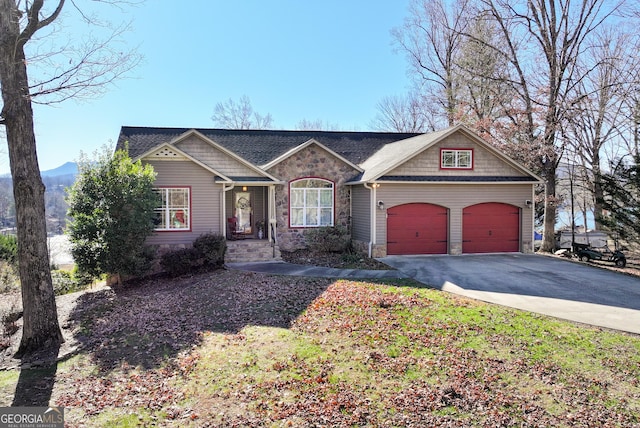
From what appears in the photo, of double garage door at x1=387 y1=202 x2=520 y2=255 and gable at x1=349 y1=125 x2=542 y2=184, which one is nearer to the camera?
gable at x1=349 y1=125 x2=542 y2=184

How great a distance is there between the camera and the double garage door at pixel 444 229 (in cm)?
1700

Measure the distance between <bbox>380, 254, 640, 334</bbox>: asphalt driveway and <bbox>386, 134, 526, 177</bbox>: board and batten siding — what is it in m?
3.41

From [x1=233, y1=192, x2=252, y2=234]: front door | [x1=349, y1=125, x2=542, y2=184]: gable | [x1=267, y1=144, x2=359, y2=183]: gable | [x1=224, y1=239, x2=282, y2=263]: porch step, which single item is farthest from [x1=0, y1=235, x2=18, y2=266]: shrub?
[x1=349, y1=125, x2=542, y2=184]: gable

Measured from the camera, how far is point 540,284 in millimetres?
12219

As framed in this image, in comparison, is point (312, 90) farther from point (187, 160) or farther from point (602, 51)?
point (187, 160)

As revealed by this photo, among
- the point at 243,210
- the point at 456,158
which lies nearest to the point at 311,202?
the point at 243,210

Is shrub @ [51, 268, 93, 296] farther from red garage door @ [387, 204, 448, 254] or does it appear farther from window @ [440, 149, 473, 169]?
window @ [440, 149, 473, 169]

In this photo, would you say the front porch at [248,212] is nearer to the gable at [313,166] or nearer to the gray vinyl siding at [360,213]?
the gable at [313,166]

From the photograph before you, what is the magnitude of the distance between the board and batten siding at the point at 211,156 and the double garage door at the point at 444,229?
6272 millimetres

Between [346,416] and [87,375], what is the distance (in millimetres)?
4287

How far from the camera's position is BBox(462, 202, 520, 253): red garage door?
17.5m

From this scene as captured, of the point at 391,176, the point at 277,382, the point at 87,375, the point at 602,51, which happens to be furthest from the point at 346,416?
the point at 602,51

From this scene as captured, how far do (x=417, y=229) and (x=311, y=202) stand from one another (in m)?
4.52

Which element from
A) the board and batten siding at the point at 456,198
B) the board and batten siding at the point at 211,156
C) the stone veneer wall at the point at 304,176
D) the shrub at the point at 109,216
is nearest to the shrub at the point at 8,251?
the shrub at the point at 109,216
